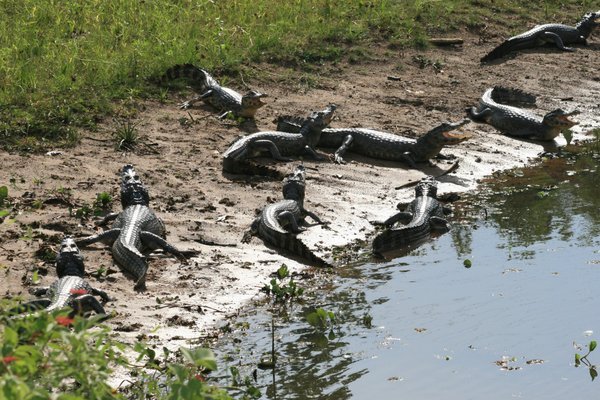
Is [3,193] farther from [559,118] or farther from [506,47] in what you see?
[506,47]

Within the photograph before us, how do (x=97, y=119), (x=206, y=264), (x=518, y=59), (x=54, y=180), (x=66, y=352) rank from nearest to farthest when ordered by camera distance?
(x=66, y=352) < (x=206, y=264) < (x=54, y=180) < (x=97, y=119) < (x=518, y=59)

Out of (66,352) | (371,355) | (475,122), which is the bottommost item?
(475,122)

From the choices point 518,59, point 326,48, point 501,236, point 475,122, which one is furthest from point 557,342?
point 518,59

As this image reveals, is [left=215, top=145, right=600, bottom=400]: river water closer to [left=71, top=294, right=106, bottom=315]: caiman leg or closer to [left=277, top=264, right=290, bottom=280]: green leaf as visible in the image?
[left=277, top=264, right=290, bottom=280]: green leaf

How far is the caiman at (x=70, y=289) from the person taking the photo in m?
7.30

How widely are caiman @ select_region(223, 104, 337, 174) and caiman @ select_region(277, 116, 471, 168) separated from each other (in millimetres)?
176

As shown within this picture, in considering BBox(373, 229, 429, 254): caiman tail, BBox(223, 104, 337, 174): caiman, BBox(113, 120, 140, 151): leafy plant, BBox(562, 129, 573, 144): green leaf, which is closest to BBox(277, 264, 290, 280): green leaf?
BBox(373, 229, 429, 254): caiman tail

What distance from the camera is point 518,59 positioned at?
57.6 feet

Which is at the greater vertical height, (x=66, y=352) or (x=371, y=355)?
(x=66, y=352)

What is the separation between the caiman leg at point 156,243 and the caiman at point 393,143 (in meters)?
3.92

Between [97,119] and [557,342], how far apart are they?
20.0 feet

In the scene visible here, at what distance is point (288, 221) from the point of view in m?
10.1

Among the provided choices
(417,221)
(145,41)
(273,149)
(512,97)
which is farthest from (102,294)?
(512,97)

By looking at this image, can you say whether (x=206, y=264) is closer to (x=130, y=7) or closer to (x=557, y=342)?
(x=557, y=342)
